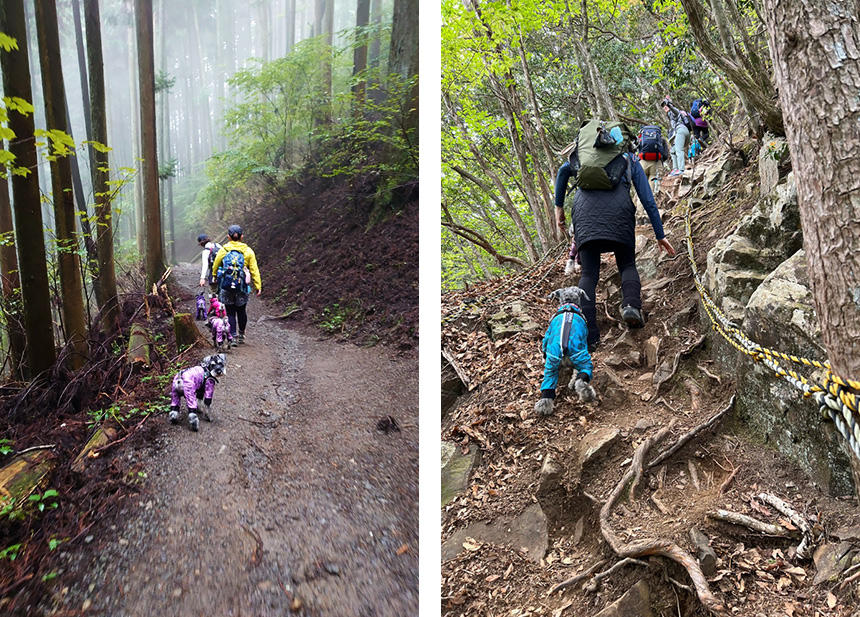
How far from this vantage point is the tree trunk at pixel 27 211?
217 cm

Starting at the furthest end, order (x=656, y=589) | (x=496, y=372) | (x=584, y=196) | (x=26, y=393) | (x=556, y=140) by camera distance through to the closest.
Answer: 1. (x=556, y=140)
2. (x=496, y=372)
3. (x=584, y=196)
4. (x=656, y=589)
5. (x=26, y=393)

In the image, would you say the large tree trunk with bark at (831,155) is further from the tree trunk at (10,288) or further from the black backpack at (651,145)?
the black backpack at (651,145)

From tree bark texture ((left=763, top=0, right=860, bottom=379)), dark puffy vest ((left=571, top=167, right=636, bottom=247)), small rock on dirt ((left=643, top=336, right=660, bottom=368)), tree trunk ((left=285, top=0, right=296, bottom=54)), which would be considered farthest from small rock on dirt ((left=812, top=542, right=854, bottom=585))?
tree trunk ((left=285, top=0, right=296, bottom=54))

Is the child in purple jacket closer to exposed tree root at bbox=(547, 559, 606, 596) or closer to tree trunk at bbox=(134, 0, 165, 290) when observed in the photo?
tree trunk at bbox=(134, 0, 165, 290)

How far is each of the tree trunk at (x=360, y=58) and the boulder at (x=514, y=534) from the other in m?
3.05

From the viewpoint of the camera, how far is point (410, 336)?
2471 mm

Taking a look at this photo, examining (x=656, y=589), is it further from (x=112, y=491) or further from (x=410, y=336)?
(x=112, y=491)

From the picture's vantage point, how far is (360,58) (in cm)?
280

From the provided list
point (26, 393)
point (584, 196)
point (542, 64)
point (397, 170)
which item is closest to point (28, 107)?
point (26, 393)

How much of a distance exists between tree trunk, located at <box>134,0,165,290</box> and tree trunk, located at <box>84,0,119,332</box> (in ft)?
0.68

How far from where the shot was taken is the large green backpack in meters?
3.90

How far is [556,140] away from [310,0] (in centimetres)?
972

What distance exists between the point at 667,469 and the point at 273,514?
8.50 ft

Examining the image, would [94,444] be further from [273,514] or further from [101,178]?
[101,178]
